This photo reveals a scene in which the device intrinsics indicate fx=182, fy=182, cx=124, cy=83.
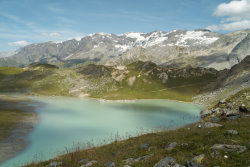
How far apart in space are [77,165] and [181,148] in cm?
1074

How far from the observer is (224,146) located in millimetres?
14992

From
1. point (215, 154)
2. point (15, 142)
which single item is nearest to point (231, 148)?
point (215, 154)

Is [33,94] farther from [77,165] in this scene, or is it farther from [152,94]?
[77,165]

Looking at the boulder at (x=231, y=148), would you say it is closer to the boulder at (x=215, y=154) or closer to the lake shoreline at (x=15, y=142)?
the boulder at (x=215, y=154)

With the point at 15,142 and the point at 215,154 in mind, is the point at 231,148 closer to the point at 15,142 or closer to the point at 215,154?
the point at 215,154

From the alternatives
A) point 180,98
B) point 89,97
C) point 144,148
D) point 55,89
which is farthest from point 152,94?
point 144,148

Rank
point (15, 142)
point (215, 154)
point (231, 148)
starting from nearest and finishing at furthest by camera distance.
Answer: point (215, 154) → point (231, 148) → point (15, 142)

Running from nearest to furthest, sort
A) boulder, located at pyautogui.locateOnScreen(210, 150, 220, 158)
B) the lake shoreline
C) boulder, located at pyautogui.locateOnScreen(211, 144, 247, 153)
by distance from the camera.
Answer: boulder, located at pyautogui.locateOnScreen(210, 150, 220, 158)
boulder, located at pyautogui.locateOnScreen(211, 144, 247, 153)
the lake shoreline

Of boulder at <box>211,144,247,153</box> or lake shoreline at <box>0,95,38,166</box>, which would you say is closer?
boulder at <box>211,144,247,153</box>

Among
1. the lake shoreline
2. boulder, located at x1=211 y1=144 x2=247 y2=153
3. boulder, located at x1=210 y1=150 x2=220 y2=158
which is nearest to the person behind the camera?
boulder, located at x1=210 y1=150 x2=220 y2=158

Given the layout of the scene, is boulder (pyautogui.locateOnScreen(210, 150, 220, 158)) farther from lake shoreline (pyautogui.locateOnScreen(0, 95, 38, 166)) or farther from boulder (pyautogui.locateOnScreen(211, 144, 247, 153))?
lake shoreline (pyautogui.locateOnScreen(0, 95, 38, 166))

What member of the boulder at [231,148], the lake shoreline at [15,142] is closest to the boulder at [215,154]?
the boulder at [231,148]

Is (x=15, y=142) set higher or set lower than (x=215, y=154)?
lower

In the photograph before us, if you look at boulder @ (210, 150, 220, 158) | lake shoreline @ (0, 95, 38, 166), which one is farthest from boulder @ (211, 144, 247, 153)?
lake shoreline @ (0, 95, 38, 166)
